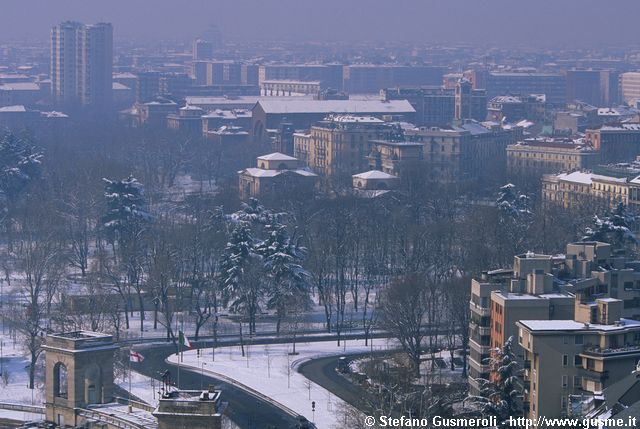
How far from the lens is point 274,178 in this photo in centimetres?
9350

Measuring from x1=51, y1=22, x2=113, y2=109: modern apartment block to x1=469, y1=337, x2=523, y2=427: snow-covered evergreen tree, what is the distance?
130m

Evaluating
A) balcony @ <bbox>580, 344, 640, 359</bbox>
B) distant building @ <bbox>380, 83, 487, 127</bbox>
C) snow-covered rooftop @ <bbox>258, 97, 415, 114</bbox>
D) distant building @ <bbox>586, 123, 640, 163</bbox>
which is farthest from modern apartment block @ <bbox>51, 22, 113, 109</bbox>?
balcony @ <bbox>580, 344, 640, 359</bbox>

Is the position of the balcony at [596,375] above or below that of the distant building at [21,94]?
above

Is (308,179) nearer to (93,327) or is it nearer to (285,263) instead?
(285,263)

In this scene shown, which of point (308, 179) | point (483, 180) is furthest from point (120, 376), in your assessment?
point (483, 180)

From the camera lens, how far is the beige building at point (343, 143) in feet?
357

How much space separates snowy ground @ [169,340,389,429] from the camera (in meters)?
46.5

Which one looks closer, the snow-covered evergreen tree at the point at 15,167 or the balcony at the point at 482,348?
the balcony at the point at 482,348

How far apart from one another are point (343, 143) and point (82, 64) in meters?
67.4

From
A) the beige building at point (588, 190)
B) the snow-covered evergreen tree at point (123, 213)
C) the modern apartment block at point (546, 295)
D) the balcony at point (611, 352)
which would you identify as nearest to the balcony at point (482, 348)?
the modern apartment block at point (546, 295)

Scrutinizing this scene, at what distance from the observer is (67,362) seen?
3612cm

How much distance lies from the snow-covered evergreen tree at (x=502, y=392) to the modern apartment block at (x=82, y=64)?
428 feet

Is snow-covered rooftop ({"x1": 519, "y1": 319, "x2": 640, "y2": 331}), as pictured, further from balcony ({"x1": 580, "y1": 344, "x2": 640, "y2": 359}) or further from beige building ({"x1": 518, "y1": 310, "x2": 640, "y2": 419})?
balcony ({"x1": 580, "y1": 344, "x2": 640, "y2": 359})

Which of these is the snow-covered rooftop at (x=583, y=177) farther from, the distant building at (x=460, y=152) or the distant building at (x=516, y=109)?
the distant building at (x=516, y=109)
